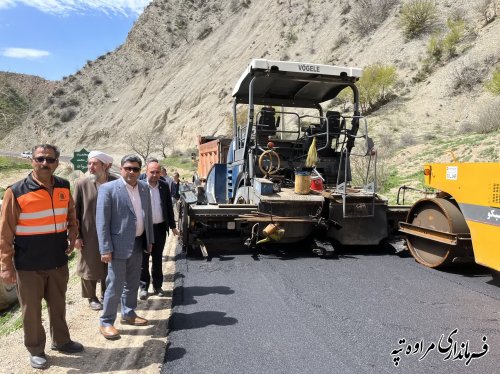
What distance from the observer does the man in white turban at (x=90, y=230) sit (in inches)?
184

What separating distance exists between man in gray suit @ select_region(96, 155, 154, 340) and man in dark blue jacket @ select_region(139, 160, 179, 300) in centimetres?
90

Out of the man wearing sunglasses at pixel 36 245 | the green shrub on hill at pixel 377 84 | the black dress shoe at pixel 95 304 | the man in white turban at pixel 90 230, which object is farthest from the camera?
the green shrub on hill at pixel 377 84

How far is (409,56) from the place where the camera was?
27.1 m

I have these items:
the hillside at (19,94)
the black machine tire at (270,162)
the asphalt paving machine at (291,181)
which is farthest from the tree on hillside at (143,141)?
the hillside at (19,94)

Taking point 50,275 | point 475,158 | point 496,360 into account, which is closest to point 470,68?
point 475,158

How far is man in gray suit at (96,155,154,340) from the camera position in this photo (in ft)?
12.7

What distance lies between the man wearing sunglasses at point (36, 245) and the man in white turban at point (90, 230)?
0.96 metres

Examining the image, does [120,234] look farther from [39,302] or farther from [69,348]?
[69,348]

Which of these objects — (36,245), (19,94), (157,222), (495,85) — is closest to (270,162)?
(157,222)

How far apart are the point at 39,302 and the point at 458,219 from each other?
4981mm

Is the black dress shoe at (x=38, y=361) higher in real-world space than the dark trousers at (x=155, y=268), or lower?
lower

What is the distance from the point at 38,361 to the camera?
11.3 ft

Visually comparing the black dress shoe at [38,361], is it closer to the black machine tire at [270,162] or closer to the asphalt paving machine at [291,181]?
the asphalt paving machine at [291,181]

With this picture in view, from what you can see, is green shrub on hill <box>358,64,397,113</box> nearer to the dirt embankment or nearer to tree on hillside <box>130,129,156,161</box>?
tree on hillside <box>130,129,156,161</box>
